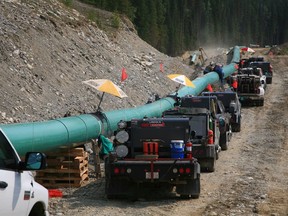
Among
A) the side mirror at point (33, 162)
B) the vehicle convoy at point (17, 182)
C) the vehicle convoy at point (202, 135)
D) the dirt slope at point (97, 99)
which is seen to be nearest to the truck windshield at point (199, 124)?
the vehicle convoy at point (202, 135)

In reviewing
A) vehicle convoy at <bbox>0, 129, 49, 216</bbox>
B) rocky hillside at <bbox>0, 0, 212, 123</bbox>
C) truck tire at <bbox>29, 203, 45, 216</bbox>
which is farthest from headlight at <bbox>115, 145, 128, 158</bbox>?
vehicle convoy at <bbox>0, 129, 49, 216</bbox>

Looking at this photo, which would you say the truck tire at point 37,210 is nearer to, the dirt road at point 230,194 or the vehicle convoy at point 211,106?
the dirt road at point 230,194

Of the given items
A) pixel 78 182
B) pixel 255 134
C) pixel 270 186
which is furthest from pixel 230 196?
pixel 255 134

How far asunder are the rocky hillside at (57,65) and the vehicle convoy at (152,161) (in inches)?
207

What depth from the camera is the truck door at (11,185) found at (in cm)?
627

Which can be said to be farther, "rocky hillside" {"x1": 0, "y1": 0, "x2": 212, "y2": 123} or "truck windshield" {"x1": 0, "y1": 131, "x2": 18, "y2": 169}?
"rocky hillside" {"x1": 0, "y1": 0, "x2": 212, "y2": 123}

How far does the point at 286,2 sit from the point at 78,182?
175 m

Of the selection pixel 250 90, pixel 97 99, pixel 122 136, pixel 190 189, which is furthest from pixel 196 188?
pixel 250 90

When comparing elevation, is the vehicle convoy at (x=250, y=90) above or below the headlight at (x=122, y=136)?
above

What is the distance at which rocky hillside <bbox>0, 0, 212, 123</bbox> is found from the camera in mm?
21422

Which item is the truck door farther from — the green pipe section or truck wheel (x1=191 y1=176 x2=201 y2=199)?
truck wheel (x1=191 y1=176 x2=201 y2=199)

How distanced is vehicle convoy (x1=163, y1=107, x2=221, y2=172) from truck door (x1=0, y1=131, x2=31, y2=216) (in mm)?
10402

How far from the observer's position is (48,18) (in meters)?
30.3

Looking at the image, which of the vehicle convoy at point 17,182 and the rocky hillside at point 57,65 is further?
the rocky hillside at point 57,65
